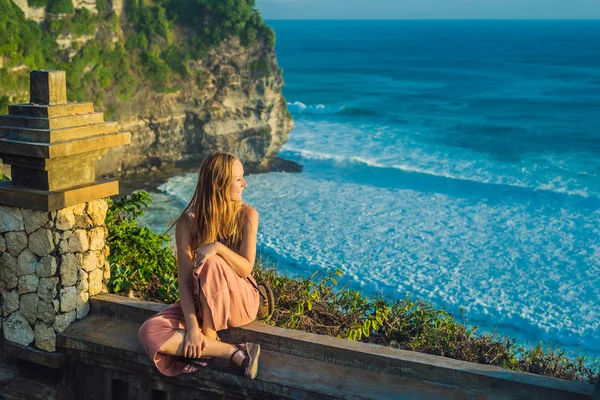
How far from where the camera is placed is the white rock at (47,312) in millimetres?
4497

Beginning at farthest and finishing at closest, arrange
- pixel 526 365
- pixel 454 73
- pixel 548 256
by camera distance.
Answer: pixel 454 73, pixel 548 256, pixel 526 365

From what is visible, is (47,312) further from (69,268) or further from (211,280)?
(211,280)

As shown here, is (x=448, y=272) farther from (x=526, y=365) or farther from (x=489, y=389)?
(x=489, y=389)

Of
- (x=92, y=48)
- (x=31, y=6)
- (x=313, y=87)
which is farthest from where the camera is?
(x=313, y=87)

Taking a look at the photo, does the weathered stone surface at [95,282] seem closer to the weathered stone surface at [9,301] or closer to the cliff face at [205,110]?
the weathered stone surface at [9,301]

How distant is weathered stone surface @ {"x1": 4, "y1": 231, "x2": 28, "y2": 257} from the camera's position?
4.49 m

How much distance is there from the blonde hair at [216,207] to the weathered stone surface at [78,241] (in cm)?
87

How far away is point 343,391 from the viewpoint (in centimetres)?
371

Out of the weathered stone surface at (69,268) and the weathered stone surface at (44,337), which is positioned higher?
the weathered stone surface at (69,268)

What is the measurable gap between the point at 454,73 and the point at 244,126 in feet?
160

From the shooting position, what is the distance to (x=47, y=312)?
4.50 metres

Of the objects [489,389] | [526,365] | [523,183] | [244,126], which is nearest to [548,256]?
[523,183]

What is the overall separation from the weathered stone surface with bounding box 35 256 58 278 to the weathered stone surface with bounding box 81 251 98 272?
0.70 ft

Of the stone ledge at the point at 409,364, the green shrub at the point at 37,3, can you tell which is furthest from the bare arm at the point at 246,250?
the green shrub at the point at 37,3
